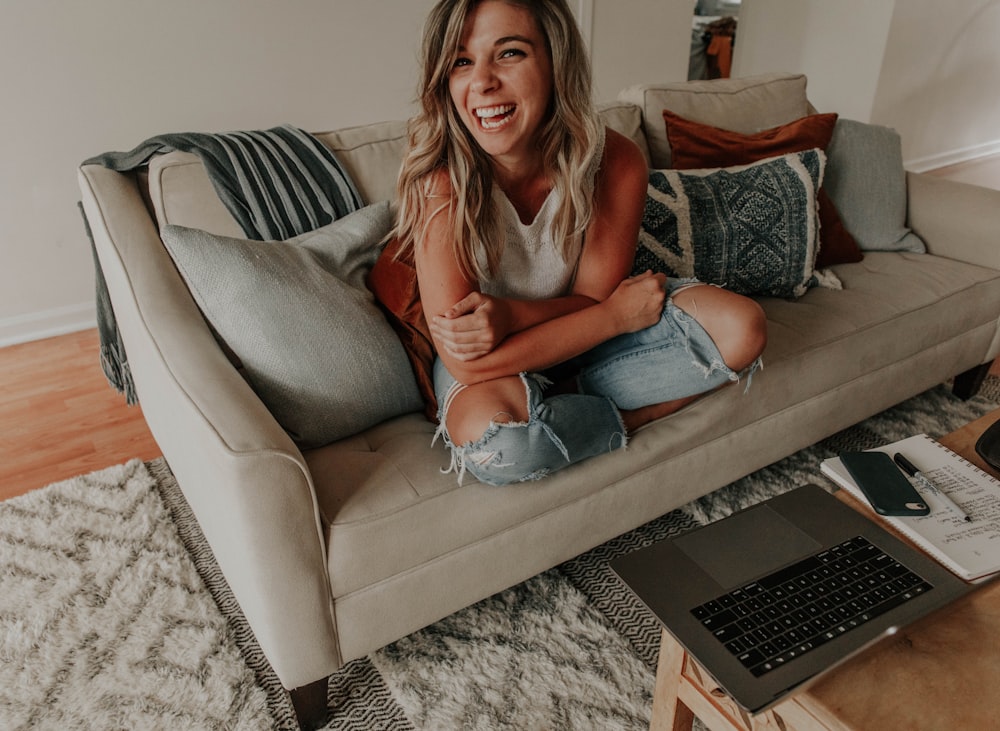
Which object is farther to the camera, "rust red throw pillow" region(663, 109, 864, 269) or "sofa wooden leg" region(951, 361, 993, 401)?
"sofa wooden leg" region(951, 361, 993, 401)

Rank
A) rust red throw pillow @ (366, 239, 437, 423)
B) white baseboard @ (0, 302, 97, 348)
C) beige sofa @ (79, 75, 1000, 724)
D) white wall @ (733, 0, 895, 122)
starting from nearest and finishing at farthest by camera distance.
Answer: beige sofa @ (79, 75, 1000, 724)
rust red throw pillow @ (366, 239, 437, 423)
white baseboard @ (0, 302, 97, 348)
white wall @ (733, 0, 895, 122)

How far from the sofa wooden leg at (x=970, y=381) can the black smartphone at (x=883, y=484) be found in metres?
1.18

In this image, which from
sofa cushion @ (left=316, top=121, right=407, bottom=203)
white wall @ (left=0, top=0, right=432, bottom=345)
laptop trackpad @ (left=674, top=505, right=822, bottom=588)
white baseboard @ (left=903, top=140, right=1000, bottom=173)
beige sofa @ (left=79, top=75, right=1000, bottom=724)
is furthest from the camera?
white baseboard @ (left=903, top=140, right=1000, bottom=173)

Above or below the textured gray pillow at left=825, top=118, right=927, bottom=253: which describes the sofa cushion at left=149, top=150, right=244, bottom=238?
above

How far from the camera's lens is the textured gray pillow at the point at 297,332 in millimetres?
1223

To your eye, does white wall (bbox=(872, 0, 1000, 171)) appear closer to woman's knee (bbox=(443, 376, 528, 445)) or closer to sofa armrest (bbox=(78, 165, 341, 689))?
woman's knee (bbox=(443, 376, 528, 445))

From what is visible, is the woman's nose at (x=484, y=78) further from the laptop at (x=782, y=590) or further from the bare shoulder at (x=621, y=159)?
the laptop at (x=782, y=590)

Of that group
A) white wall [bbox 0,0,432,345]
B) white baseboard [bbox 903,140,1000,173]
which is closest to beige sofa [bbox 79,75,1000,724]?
white wall [bbox 0,0,432,345]

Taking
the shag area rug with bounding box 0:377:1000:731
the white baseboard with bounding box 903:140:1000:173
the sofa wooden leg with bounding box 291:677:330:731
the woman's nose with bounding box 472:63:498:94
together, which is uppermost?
the woman's nose with bounding box 472:63:498:94

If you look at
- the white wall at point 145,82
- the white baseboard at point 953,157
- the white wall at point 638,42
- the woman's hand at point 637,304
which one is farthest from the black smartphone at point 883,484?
the white baseboard at point 953,157

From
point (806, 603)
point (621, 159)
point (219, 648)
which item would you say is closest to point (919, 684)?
point (806, 603)

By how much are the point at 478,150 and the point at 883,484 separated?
0.84 m

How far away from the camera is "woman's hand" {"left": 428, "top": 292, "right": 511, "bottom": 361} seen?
122 cm

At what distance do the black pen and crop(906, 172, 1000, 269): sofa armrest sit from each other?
114 centimetres
